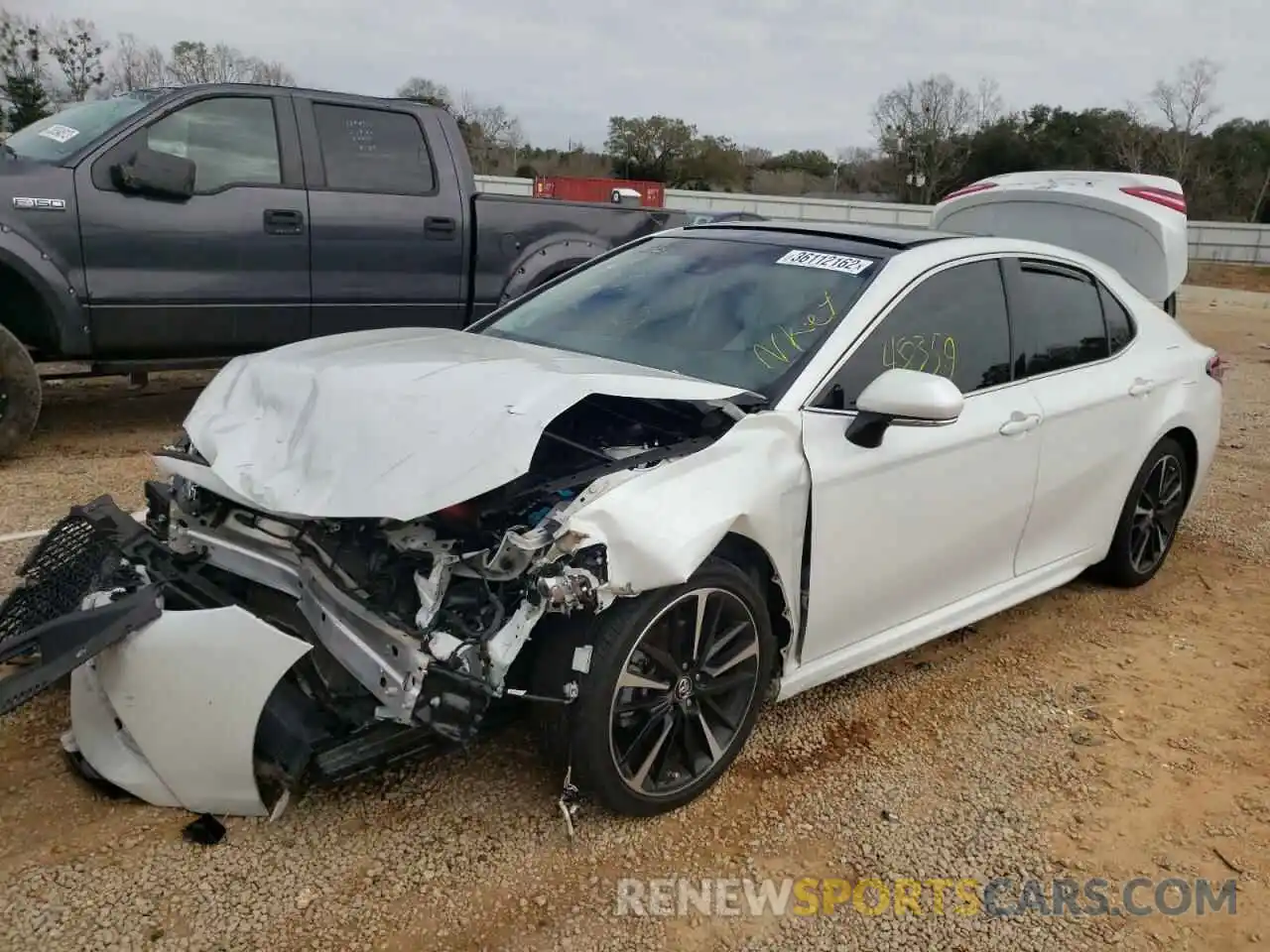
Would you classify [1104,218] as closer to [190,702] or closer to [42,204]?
[190,702]

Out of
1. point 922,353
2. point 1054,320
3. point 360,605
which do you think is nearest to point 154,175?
point 360,605

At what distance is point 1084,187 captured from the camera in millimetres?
6230

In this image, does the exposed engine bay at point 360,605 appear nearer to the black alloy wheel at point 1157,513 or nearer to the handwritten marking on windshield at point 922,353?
the handwritten marking on windshield at point 922,353

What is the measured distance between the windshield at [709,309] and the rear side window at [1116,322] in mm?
1493

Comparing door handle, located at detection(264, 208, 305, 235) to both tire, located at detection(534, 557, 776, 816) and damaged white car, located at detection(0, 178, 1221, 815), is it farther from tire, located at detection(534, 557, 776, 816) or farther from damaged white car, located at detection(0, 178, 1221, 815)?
tire, located at detection(534, 557, 776, 816)

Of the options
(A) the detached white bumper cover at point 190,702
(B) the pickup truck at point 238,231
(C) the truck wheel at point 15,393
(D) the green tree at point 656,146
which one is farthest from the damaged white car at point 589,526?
(D) the green tree at point 656,146

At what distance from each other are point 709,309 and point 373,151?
398 centimetres

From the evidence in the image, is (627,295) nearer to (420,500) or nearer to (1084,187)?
(420,500)

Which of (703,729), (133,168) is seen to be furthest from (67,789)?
(133,168)

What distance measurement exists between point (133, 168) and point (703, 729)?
15.7 ft

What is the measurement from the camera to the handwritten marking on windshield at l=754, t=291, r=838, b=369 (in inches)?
131

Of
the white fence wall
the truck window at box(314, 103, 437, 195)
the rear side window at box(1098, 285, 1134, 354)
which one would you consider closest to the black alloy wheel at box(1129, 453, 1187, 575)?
the rear side window at box(1098, 285, 1134, 354)

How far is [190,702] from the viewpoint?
8.41 feet

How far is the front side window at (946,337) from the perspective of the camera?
10.9 ft
